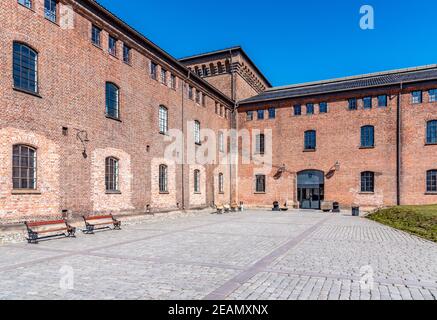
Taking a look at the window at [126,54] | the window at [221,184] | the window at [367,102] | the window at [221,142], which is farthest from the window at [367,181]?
the window at [126,54]

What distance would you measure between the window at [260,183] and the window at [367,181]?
826cm

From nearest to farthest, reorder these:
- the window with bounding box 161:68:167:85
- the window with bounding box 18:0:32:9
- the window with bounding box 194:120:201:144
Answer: the window with bounding box 18:0:32:9, the window with bounding box 161:68:167:85, the window with bounding box 194:120:201:144

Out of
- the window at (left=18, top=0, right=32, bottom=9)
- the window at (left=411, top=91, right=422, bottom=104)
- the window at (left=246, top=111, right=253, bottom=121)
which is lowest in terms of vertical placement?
the window at (left=246, top=111, right=253, bottom=121)

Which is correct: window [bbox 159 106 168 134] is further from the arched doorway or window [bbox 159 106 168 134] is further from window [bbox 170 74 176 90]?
the arched doorway

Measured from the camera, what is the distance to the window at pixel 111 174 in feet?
51.3

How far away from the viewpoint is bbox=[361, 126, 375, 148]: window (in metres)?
26.7

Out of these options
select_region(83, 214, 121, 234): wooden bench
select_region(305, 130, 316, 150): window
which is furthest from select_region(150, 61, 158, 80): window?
select_region(305, 130, 316, 150): window

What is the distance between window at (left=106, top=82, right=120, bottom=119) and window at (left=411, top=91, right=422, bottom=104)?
2199cm

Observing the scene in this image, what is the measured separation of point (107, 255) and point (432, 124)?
84.6ft

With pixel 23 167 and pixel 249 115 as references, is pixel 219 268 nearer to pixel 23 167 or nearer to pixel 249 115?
pixel 23 167

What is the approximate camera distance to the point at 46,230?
10.7 m

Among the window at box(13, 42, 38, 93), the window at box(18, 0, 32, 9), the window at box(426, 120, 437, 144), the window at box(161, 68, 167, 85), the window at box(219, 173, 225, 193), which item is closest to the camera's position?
the window at box(13, 42, 38, 93)

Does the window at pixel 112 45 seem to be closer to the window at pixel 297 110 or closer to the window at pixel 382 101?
the window at pixel 297 110

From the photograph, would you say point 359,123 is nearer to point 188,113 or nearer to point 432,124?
point 432,124
